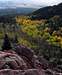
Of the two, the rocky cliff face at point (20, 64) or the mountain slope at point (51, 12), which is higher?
the rocky cliff face at point (20, 64)

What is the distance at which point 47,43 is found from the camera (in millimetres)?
34688

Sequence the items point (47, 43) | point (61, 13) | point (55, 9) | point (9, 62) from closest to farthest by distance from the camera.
Result: point (9, 62) < point (47, 43) < point (61, 13) < point (55, 9)

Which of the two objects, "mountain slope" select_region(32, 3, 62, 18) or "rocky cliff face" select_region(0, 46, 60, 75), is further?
"mountain slope" select_region(32, 3, 62, 18)

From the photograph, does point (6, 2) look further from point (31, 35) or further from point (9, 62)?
point (9, 62)

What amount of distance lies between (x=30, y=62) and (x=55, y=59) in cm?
1111

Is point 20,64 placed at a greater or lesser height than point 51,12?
greater

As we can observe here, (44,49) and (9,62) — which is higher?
(9,62)

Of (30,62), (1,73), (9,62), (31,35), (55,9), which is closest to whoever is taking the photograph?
(1,73)

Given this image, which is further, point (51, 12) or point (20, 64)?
point (51, 12)

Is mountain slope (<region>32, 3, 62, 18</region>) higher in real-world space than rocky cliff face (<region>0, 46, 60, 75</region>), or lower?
lower

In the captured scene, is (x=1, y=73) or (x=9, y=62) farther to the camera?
(x=9, y=62)

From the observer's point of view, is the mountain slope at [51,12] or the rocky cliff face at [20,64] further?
the mountain slope at [51,12]

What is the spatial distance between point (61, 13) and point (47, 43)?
34.6 meters

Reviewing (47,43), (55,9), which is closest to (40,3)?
(55,9)
